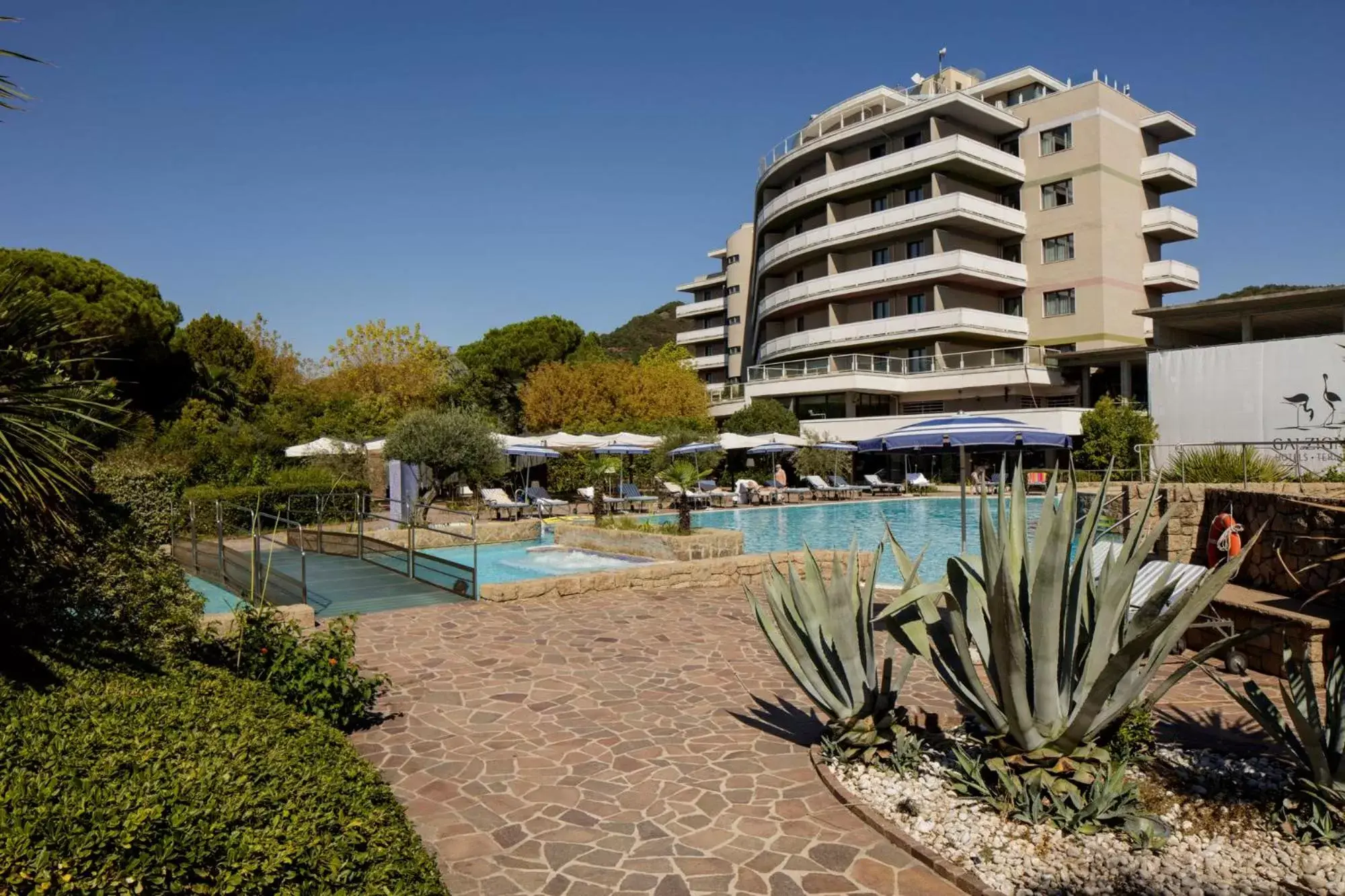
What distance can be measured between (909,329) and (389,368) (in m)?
27.1

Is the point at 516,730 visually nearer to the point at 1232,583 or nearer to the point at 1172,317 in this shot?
the point at 1232,583

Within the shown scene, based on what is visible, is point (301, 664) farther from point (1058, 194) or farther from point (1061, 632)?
point (1058, 194)

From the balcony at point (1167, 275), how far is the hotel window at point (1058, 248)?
173 inches

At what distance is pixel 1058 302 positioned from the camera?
1645 inches

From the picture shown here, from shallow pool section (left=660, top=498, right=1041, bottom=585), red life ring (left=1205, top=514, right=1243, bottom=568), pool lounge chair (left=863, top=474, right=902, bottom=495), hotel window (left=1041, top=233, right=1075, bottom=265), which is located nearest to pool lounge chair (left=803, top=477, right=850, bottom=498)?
pool lounge chair (left=863, top=474, right=902, bottom=495)

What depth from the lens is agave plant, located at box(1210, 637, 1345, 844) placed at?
3848mm

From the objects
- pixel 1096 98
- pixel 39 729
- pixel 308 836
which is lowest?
pixel 308 836

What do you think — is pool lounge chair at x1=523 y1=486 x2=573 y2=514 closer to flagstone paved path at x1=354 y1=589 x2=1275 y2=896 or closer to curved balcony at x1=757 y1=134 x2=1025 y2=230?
flagstone paved path at x1=354 y1=589 x2=1275 y2=896

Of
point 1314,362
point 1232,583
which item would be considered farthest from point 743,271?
point 1232,583

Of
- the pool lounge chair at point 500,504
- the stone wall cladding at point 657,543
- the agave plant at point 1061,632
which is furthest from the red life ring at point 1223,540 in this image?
the pool lounge chair at point 500,504

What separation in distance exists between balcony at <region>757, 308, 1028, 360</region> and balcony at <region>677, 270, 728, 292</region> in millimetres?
25974

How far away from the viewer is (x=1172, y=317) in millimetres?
29750

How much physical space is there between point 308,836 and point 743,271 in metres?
59.8

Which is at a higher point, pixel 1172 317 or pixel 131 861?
pixel 1172 317
